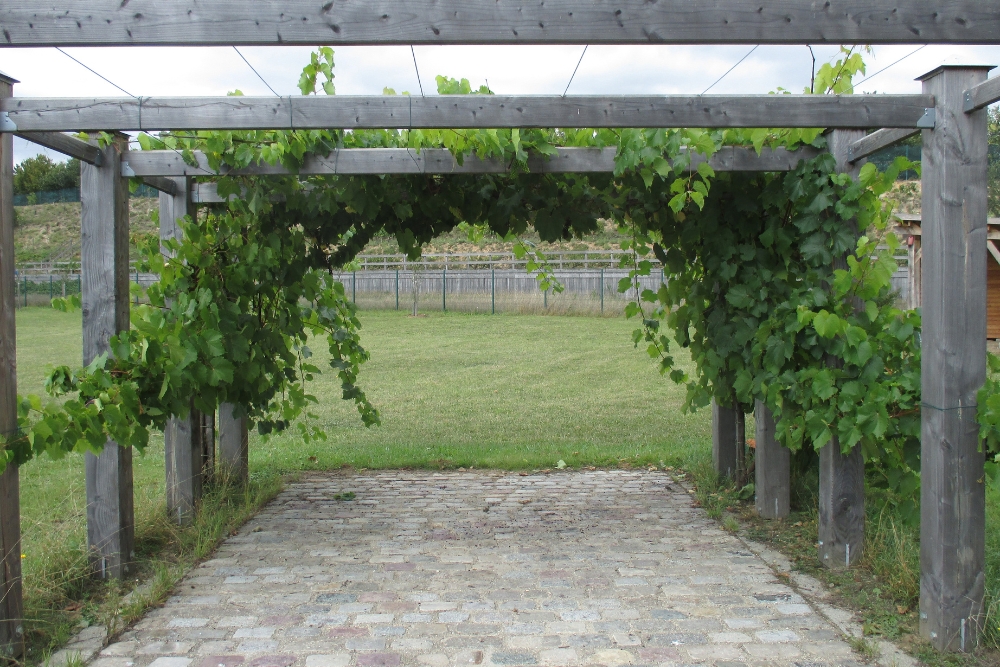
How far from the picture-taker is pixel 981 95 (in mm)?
3004

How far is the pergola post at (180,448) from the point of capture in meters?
5.13

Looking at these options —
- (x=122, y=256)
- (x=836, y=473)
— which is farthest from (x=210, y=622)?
(x=836, y=473)

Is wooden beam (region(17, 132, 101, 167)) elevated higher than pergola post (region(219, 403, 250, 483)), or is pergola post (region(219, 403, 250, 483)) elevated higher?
wooden beam (region(17, 132, 101, 167))

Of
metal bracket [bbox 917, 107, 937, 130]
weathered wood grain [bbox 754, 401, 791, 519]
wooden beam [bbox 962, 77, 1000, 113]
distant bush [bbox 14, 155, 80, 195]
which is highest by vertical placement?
distant bush [bbox 14, 155, 80, 195]

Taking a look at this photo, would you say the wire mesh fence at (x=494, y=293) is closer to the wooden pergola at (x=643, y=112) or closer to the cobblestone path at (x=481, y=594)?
the cobblestone path at (x=481, y=594)

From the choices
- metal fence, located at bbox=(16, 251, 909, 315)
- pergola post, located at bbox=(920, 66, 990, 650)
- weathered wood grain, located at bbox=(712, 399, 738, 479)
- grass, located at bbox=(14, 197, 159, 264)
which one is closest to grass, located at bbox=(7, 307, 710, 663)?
weathered wood grain, located at bbox=(712, 399, 738, 479)

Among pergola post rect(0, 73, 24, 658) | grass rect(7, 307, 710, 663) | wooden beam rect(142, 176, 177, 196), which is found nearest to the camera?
pergola post rect(0, 73, 24, 658)

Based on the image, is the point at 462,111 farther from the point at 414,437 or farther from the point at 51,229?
the point at 51,229

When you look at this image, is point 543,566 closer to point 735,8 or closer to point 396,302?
point 735,8

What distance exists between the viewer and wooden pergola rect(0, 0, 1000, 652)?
2.74 meters

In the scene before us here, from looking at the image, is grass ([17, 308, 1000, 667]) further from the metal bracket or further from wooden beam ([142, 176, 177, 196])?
the metal bracket

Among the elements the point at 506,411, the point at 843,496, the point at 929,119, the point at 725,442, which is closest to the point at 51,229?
the point at 506,411

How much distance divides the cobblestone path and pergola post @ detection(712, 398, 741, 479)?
563mm

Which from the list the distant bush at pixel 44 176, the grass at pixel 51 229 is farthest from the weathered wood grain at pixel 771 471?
the distant bush at pixel 44 176
